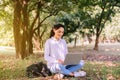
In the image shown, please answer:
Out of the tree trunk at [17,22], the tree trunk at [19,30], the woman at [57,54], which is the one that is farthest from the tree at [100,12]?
the woman at [57,54]

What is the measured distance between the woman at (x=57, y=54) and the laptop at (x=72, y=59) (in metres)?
0.14

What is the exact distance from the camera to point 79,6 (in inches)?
982

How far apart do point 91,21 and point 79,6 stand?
7615 millimetres

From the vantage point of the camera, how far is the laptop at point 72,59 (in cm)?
A: 841

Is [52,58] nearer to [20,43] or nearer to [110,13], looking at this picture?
[20,43]

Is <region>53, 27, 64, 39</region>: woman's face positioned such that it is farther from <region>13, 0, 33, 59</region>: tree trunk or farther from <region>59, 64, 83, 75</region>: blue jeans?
<region>13, 0, 33, 59</region>: tree trunk

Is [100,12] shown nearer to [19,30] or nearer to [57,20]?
[57,20]

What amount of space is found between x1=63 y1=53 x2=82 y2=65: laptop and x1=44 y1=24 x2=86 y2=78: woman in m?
0.14

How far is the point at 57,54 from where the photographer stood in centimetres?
880

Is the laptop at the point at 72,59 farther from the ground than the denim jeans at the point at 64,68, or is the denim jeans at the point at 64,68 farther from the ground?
the laptop at the point at 72,59

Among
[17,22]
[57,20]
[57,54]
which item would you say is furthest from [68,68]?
[57,20]

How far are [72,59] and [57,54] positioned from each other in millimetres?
512

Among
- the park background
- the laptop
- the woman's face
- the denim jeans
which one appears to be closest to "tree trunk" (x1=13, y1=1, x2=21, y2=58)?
the park background

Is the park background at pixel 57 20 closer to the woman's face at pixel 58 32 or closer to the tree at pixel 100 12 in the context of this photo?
the tree at pixel 100 12
